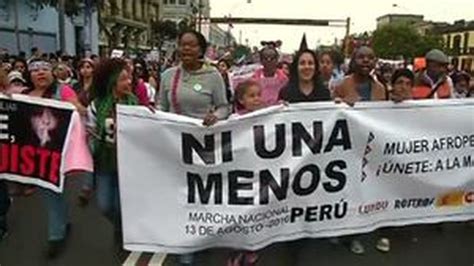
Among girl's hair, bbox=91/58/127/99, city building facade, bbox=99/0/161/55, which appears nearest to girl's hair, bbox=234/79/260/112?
girl's hair, bbox=91/58/127/99

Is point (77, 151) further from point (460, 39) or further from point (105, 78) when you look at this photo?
point (460, 39)

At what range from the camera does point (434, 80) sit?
6875 mm

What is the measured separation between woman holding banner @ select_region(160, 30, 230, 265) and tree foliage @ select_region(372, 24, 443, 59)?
292 ft

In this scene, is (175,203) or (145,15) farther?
(145,15)

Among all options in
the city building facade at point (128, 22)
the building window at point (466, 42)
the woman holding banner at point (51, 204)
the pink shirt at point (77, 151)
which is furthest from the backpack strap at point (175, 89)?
the building window at point (466, 42)

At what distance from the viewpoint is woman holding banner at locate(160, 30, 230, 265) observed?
496cm

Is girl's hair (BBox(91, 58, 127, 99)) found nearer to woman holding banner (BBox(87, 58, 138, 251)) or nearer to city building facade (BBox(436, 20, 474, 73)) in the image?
woman holding banner (BBox(87, 58, 138, 251))

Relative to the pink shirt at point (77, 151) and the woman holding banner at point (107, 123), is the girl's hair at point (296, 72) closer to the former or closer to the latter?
the woman holding banner at point (107, 123)

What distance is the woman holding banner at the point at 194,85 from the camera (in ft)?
16.3

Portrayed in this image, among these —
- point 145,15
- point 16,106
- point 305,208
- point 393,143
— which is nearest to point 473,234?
point 393,143

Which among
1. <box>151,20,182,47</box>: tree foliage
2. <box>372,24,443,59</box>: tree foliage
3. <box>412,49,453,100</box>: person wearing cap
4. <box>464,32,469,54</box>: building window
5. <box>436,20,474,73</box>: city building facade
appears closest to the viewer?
<box>412,49,453,100</box>: person wearing cap

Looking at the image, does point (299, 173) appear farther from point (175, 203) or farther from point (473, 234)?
point (473, 234)

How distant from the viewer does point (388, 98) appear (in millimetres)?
6000

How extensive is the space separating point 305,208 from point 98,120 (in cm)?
172
